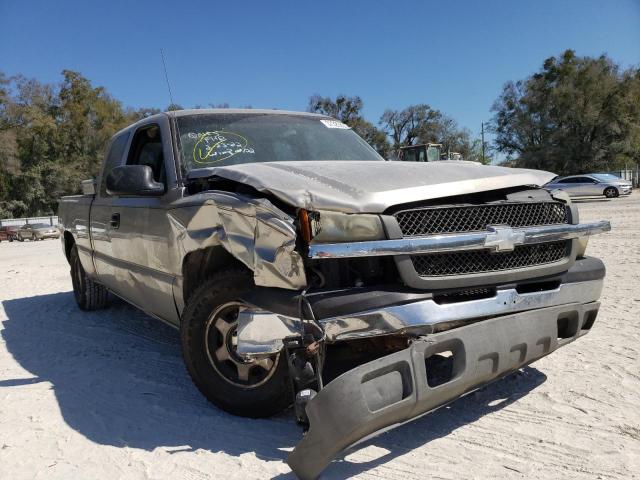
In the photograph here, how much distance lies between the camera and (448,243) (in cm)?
246

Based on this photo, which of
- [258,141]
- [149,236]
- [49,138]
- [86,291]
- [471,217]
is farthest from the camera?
[49,138]

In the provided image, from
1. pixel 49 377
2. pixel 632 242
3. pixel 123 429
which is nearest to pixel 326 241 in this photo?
pixel 123 429

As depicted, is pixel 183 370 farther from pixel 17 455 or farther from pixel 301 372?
pixel 301 372

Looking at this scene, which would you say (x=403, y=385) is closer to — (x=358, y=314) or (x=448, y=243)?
(x=358, y=314)

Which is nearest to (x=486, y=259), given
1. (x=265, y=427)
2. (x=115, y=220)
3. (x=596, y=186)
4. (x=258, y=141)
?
(x=265, y=427)

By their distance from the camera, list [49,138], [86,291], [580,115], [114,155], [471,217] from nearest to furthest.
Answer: [471,217] < [114,155] < [86,291] < [580,115] < [49,138]

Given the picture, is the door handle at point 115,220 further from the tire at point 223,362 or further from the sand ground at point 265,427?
the tire at point 223,362

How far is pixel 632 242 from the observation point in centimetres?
994

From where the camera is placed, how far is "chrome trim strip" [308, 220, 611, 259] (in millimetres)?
2332

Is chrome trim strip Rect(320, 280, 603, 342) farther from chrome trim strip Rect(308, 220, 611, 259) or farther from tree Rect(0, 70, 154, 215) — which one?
tree Rect(0, 70, 154, 215)

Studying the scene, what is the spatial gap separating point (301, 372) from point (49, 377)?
251 centimetres

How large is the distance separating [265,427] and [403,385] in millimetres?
1003

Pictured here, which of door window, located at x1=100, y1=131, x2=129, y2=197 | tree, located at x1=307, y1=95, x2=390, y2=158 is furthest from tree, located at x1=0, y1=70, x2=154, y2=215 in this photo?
door window, located at x1=100, y1=131, x2=129, y2=197

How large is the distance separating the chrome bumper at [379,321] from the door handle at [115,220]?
217 centimetres
